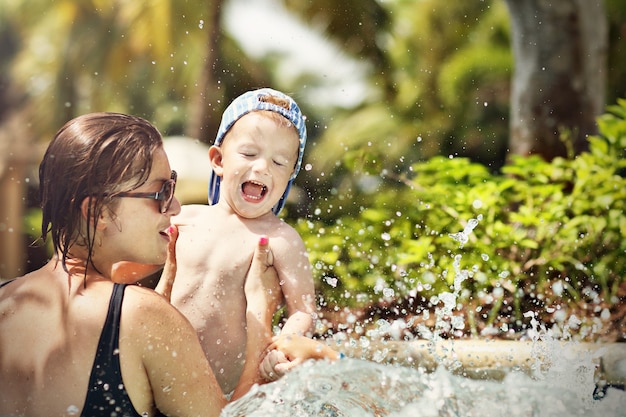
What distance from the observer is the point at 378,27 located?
43.2ft

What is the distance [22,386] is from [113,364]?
29cm

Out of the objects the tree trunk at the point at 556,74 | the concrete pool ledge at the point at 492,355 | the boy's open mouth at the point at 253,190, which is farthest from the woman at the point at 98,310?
the tree trunk at the point at 556,74

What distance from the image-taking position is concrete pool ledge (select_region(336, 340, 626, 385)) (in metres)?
3.62

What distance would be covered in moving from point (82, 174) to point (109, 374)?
0.56m

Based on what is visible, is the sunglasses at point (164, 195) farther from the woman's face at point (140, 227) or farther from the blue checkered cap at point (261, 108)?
the blue checkered cap at point (261, 108)

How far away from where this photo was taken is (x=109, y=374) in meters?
2.30

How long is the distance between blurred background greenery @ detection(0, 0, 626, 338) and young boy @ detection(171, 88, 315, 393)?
0.58 m

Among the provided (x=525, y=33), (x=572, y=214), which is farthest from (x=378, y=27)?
(x=572, y=214)

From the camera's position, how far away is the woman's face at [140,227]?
96.0 inches

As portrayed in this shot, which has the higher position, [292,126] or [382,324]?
[292,126]

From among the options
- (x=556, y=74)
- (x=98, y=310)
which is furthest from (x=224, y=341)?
(x=556, y=74)

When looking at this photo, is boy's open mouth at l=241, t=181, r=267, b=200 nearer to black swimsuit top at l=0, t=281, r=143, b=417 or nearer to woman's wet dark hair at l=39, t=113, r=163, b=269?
woman's wet dark hair at l=39, t=113, r=163, b=269

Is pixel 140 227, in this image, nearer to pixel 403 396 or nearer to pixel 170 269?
pixel 170 269

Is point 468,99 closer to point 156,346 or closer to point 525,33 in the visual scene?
point 525,33
